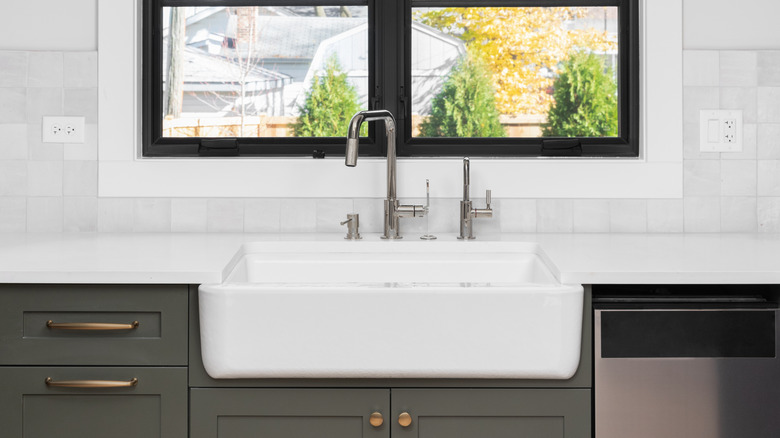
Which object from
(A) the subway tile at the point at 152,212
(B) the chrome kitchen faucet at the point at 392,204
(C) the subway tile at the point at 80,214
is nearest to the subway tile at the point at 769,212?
(B) the chrome kitchen faucet at the point at 392,204

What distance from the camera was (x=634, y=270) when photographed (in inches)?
52.6

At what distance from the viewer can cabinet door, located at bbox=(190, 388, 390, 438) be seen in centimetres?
134

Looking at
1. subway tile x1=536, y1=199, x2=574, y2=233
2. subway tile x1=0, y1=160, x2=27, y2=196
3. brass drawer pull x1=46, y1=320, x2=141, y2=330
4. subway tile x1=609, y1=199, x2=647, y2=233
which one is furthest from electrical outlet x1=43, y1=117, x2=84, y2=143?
subway tile x1=609, y1=199, x2=647, y2=233

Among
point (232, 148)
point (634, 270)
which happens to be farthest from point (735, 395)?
point (232, 148)

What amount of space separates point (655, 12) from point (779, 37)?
1.27 ft

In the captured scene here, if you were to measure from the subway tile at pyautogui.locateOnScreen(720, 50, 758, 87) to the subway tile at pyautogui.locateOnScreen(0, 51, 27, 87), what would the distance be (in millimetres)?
2065

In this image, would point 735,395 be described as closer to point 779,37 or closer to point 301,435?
point 301,435

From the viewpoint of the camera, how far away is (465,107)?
211 centimetres

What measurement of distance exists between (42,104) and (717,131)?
2.00m

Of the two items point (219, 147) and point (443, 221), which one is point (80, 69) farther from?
point (443, 221)

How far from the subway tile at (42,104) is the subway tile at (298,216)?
2.39 feet

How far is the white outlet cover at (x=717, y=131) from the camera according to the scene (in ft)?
6.64

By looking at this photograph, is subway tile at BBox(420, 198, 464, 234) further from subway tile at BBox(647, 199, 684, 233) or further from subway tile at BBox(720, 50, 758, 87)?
subway tile at BBox(720, 50, 758, 87)

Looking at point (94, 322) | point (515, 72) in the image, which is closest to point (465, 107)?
point (515, 72)
